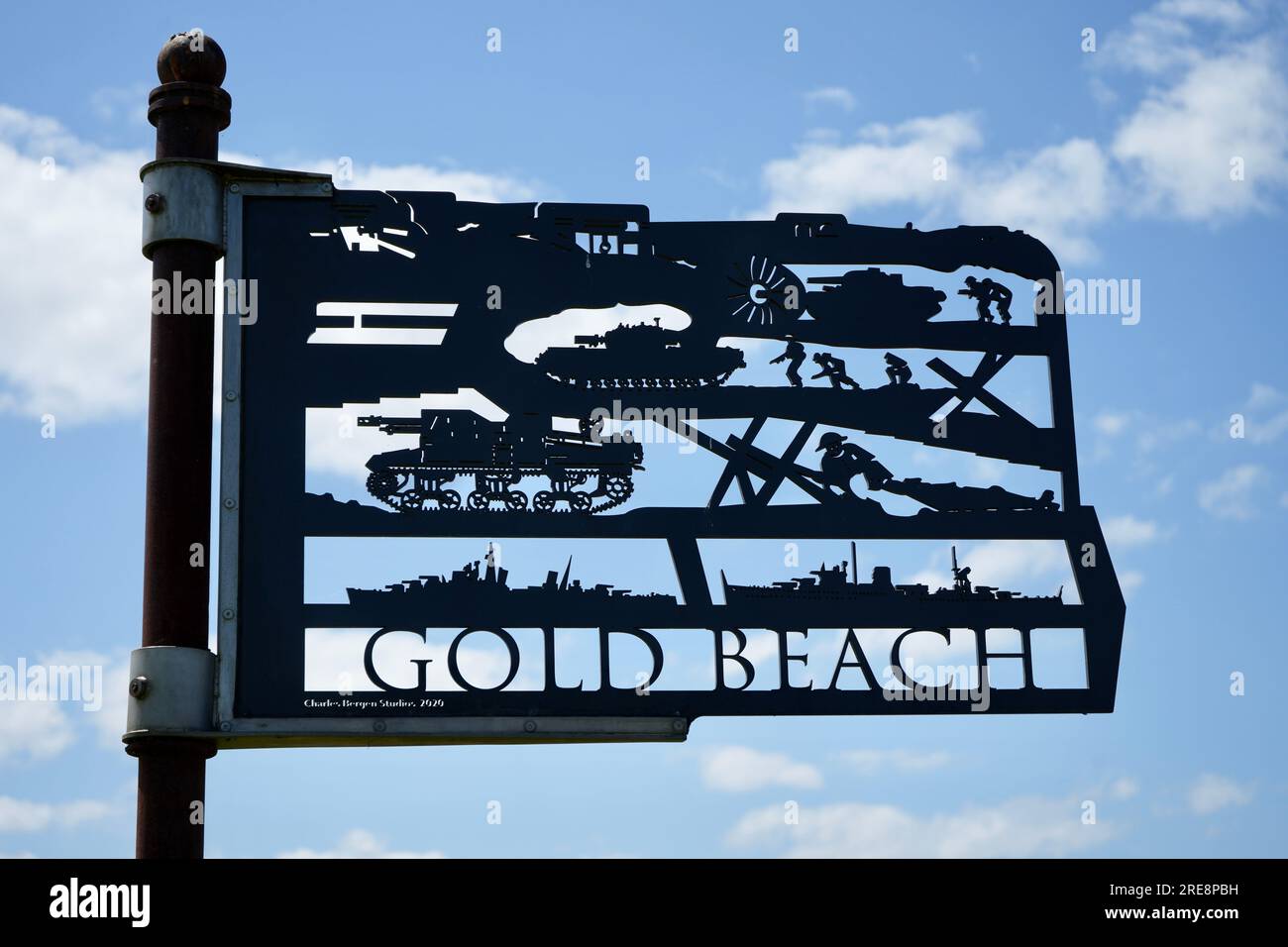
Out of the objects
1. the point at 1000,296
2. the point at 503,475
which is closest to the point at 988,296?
the point at 1000,296

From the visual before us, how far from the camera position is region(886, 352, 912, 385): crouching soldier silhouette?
992 centimetres

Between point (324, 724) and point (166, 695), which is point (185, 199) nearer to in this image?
point (166, 695)

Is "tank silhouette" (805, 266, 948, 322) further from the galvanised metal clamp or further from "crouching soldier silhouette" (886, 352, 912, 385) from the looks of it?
the galvanised metal clamp

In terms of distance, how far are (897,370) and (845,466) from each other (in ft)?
2.04

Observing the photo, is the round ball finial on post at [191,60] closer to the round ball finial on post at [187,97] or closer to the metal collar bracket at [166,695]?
the round ball finial on post at [187,97]

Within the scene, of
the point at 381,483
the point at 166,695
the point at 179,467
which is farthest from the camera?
the point at 381,483

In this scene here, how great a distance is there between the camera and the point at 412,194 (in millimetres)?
9820

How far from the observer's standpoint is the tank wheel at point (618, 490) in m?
9.44

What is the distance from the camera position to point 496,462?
9.41 metres

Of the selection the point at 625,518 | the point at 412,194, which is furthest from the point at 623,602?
the point at 412,194

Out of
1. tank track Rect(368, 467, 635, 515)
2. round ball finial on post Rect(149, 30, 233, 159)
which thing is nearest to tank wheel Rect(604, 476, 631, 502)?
tank track Rect(368, 467, 635, 515)

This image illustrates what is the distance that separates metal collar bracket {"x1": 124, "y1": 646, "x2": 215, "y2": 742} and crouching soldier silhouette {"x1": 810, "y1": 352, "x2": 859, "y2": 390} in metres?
3.36

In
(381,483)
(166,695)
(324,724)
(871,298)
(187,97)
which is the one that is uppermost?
(187,97)

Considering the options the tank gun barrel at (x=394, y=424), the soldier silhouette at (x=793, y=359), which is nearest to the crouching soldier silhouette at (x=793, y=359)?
the soldier silhouette at (x=793, y=359)
